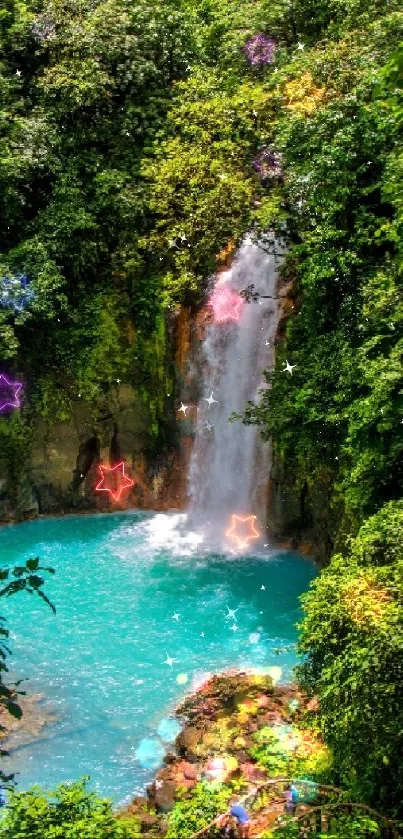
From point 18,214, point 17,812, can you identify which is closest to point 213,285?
point 18,214

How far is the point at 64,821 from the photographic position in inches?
209

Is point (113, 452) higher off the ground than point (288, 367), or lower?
lower

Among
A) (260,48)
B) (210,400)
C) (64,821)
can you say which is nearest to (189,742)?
(64,821)

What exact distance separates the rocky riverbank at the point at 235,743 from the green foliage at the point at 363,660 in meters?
0.84

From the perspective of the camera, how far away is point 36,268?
1459 cm

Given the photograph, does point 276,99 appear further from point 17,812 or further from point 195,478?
point 17,812

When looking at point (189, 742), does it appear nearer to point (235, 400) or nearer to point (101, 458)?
point (235, 400)

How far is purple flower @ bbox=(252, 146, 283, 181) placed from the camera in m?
14.0

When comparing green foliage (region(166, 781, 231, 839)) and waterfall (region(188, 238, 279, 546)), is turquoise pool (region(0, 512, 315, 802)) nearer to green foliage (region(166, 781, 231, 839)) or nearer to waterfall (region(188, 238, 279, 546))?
waterfall (region(188, 238, 279, 546))

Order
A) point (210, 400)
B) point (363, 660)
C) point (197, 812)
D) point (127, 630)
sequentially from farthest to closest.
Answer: point (210, 400) < point (127, 630) < point (363, 660) < point (197, 812)

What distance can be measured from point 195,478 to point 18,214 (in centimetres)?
632

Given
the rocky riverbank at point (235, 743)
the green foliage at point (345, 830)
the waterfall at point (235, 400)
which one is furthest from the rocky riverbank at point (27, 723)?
the green foliage at point (345, 830)

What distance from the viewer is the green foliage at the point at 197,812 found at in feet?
19.9

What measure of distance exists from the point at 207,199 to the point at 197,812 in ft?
33.9
